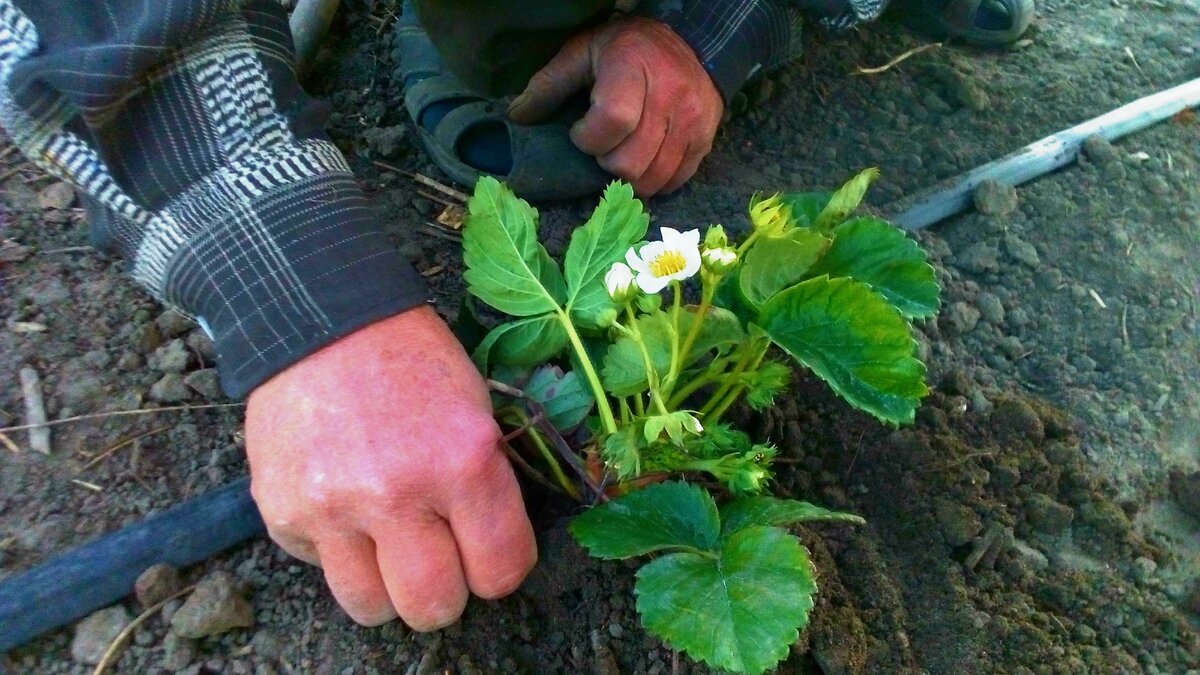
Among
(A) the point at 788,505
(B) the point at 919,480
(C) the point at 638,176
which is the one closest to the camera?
(A) the point at 788,505

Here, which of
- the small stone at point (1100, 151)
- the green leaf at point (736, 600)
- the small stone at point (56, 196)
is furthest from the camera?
the small stone at point (1100, 151)

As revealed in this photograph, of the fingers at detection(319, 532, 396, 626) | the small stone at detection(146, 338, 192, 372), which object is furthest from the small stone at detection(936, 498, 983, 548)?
the small stone at detection(146, 338, 192, 372)

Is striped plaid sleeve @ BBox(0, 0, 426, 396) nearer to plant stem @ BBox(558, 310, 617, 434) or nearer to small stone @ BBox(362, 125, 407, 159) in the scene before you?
plant stem @ BBox(558, 310, 617, 434)

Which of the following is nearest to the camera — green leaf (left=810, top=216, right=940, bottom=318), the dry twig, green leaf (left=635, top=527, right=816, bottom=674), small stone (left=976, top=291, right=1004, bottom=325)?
green leaf (left=635, top=527, right=816, bottom=674)

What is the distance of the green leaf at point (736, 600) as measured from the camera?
873 mm

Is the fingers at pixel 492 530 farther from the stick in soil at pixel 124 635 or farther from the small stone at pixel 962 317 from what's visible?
the small stone at pixel 962 317

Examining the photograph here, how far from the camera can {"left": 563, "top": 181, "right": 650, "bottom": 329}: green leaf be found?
3.45 feet

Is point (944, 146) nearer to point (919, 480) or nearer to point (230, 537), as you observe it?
point (919, 480)

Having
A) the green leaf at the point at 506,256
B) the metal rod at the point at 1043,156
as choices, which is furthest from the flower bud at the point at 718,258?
the metal rod at the point at 1043,156

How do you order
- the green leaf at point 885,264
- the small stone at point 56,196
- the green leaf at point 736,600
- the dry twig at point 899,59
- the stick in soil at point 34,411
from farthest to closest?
the dry twig at point 899,59 < the small stone at point 56,196 < the stick in soil at point 34,411 < the green leaf at point 885,264 < the green leaf at point 736,600

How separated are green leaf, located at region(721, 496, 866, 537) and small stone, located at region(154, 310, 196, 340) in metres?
0.83

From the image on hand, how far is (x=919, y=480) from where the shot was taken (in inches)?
50.6

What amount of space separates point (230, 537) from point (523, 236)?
51cm

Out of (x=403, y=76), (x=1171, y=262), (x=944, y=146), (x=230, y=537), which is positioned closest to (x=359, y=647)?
Answer: (x=230, y=537)
